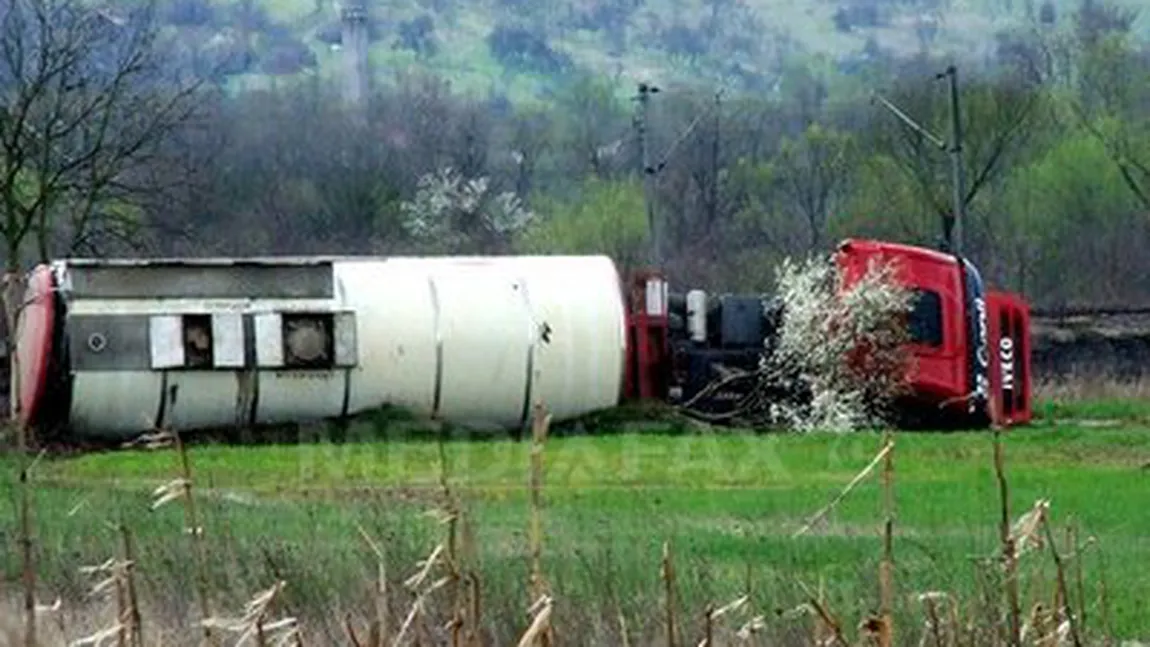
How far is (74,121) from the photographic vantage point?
4569 centimetres

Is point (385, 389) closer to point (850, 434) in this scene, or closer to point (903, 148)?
point (850, 434)

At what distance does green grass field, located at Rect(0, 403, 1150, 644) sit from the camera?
41.6 feet

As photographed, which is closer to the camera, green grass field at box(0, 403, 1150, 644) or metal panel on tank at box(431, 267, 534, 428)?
green grass field at box(0, 403, 1150, 644)

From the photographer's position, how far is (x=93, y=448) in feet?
112

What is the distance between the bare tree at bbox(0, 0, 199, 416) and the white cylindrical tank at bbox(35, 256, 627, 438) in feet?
24.3

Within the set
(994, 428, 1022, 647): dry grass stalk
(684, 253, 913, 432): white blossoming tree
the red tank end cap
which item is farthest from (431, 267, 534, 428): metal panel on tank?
(994, 428, 1022, 647): dry grass stalk

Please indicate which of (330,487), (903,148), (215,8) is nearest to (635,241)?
(903,148)

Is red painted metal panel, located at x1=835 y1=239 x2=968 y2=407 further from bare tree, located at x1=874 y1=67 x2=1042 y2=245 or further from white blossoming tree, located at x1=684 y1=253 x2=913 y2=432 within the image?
bare tree, located at x1=874 y1=67 x2=1042 y2=245

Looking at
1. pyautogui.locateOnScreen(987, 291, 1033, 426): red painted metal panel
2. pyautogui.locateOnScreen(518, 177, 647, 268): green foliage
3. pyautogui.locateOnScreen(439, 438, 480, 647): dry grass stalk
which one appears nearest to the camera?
pyautogui.locateOnScreen(439, 438, 480, 647): dry grass stalk

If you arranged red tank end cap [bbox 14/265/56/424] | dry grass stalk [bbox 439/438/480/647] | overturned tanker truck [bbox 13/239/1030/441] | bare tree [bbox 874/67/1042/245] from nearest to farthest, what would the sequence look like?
dry grass stalk [bbox 439/438/480/647]
red tank end cap [bbox 14/265/56/424]
overturned tanker truck [bbox 13/239/1030/441]
bare tree [bbox 874/67/1042/245]

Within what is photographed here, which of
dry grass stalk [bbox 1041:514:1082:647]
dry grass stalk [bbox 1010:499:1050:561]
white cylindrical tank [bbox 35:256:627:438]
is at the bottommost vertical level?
white cylindrical tank [bbox 35:256:627:438]

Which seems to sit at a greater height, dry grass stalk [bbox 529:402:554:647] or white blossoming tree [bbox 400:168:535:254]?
dry grass stalk [bbox 529:402:554:647]

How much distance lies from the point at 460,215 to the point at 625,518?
223 ft

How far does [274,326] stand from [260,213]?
5031 cm
